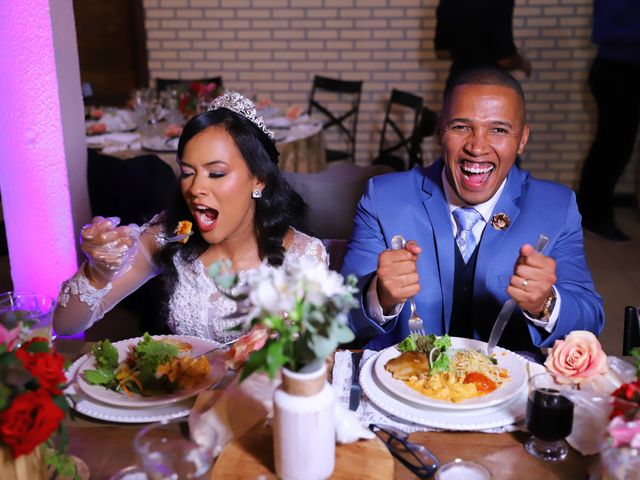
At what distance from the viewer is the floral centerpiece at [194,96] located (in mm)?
4989

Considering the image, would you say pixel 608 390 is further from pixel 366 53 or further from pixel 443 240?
pixel 366 53

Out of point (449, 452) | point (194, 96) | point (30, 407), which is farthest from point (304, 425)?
point (194, 96)

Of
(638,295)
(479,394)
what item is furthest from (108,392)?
(638,295)

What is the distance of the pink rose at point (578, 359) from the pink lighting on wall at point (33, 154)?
7.01 ft

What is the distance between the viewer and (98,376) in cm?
176

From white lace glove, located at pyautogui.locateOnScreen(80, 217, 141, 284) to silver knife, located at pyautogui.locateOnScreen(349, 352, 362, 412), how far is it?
2.26 ft

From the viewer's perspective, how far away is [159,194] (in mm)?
3197

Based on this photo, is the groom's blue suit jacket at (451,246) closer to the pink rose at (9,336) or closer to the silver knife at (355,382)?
the silver knife at (355,382)

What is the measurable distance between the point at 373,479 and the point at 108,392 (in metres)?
0.69

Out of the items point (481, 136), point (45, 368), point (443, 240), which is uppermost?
point (481, 136)

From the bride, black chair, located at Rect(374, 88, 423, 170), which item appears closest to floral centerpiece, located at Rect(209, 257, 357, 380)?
the bride

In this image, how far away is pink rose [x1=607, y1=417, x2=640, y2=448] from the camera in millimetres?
1258

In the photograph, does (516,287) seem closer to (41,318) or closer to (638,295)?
(41,318)

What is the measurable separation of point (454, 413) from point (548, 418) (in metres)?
0.23
